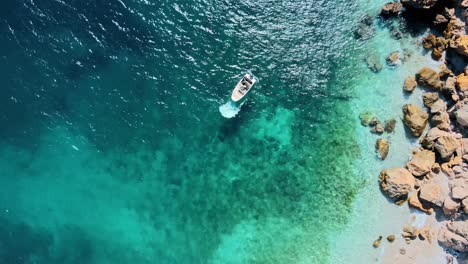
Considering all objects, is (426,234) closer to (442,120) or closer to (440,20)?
(442,120)

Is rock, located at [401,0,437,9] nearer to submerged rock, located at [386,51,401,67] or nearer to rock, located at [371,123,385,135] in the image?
submerged rock, located at [386,51,401,67]

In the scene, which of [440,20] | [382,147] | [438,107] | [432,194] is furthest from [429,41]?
[432,194]

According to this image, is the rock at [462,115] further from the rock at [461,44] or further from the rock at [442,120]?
the rock at [461,44]

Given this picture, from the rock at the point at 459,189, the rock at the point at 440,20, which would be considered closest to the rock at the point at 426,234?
the rock at the point at 459,189

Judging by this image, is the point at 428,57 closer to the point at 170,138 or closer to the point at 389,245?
the point at 389,245

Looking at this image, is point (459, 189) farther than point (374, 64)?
No

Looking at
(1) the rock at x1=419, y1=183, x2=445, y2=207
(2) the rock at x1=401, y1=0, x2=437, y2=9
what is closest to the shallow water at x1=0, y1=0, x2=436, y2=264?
(2) the rock at x1=401, y1=0, x2=437, y2=9
